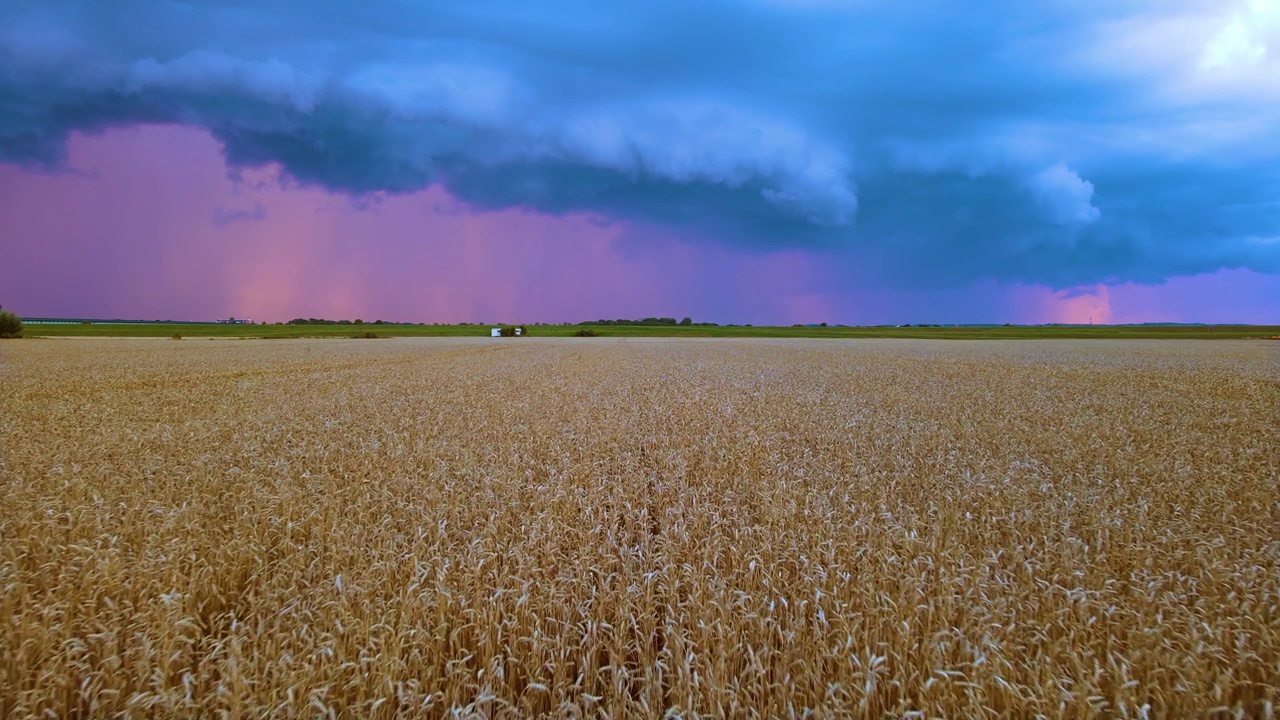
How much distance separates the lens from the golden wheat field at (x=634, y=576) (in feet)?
9.43

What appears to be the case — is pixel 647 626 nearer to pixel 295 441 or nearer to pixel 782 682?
pixel 782 682

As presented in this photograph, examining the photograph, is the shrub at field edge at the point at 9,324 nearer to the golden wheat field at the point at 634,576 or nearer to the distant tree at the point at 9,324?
the distant tree at the point at 9,324

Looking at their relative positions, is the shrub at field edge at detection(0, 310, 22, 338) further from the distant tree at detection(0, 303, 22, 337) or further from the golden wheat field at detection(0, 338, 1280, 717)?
the golden wheat field at detection(0, 338, 1280, 717)

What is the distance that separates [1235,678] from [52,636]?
683 centimetres

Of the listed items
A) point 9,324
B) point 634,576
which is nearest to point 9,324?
point 9,324

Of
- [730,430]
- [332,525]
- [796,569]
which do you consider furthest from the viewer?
[730,430]

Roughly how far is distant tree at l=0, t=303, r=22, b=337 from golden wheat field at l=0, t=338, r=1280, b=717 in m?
80.3

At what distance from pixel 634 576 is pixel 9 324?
92160 millimetres

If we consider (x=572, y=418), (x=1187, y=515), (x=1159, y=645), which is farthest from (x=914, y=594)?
(x=572, y=418)

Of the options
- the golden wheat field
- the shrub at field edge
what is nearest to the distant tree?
the shrub at field edge

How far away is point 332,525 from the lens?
4910 millimetres

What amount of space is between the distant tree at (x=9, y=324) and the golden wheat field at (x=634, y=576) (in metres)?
80.3

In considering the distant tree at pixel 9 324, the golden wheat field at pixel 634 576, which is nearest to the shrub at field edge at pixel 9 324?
the distant tree at pixel 9 324

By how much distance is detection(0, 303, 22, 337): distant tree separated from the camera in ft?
202
